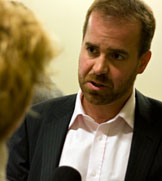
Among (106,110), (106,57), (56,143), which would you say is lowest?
(56,143)

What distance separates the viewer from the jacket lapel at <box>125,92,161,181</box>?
1.15m

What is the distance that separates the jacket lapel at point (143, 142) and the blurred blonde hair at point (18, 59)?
713mm

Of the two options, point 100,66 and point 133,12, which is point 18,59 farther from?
point 133,12

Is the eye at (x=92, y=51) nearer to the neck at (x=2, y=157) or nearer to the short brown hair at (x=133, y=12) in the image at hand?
the short brown hair at (x=133, y=12)

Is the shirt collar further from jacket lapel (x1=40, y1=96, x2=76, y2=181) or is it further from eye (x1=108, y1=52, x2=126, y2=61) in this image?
eye (x1=108, y1=52, x2=126, y2=61)

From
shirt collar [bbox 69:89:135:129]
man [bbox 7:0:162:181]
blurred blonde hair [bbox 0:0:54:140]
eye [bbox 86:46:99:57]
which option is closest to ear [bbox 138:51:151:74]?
man [bbox 7:0:162:181]

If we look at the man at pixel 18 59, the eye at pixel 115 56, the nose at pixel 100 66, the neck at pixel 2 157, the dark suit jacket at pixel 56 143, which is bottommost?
the dark suit jacket at pixel 56 143

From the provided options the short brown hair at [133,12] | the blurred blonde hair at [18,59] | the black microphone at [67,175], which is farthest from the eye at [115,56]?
the blurred blonde hair at [18,59]

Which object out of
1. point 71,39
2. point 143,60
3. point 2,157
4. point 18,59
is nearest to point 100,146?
point 143,60

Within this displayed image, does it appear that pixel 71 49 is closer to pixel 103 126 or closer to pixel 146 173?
pixel 103 126

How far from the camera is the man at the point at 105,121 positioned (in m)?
1.17

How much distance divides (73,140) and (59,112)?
14 cm

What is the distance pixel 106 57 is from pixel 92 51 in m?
0.06

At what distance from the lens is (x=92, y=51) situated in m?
1.19
